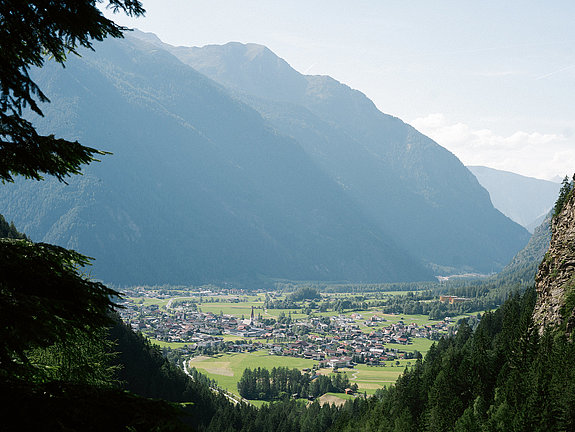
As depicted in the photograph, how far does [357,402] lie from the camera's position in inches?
3167

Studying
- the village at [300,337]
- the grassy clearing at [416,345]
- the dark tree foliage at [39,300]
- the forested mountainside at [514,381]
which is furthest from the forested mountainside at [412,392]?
the grassy clearing at [416,345]

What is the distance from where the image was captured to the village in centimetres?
14650

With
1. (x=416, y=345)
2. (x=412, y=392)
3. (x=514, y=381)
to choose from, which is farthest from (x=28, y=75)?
(x=416, y=345)

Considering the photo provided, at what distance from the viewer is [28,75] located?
638 cm

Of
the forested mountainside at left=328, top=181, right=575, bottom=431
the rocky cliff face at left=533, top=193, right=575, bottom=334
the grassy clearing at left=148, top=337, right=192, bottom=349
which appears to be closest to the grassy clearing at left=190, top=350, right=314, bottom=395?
the grassy clearing at left=148, top=337, right=192, bottom=349

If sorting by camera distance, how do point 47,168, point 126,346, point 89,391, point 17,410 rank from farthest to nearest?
1. point 126,346
2. point 47,168
3. point 89,391
4. point 17,410

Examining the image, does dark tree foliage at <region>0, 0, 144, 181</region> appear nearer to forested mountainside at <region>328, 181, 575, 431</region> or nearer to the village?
forested mountainside at <region>328, 181, 575, 431</region>

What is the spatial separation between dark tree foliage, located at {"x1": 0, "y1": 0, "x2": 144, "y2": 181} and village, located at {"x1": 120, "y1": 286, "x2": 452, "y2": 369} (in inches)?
5368

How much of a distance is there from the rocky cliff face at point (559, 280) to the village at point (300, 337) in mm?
96047

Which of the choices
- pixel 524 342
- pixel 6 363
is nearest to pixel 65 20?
pixel 6 363

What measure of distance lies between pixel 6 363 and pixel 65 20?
4.87 meters

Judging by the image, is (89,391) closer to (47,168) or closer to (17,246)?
(17,246)

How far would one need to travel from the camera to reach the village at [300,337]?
146500mm

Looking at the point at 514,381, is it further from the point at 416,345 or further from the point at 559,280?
the point at 416,345
